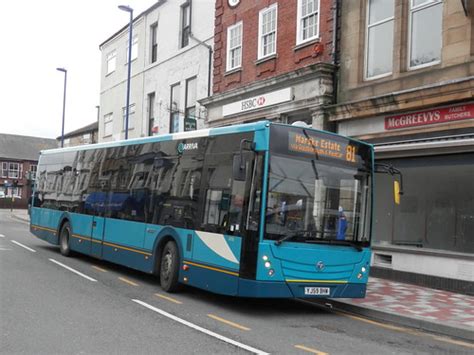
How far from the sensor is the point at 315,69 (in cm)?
1540

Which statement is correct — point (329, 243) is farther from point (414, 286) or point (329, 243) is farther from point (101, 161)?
point (101, 161)

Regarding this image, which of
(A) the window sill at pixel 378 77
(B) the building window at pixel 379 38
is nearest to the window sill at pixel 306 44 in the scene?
(B) the building window at pixel 379 38

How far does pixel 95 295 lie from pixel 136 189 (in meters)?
3.00

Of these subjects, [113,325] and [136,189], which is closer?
[113,325]

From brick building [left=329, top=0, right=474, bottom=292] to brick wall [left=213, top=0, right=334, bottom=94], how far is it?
75 centimetres

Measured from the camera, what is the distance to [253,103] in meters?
18.2

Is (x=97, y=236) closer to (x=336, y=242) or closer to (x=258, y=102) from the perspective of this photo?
(x=336, y=242)

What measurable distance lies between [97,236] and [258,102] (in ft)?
23.7

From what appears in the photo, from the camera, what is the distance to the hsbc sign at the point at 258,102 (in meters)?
16.7

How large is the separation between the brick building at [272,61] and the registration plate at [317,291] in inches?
288

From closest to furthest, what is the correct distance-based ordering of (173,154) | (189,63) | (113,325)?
1. (113,325)
2. (173,154)
3. (189,63)

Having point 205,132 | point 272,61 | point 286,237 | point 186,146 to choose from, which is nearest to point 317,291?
point 286,237

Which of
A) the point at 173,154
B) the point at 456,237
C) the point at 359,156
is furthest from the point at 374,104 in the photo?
the point at 173,154

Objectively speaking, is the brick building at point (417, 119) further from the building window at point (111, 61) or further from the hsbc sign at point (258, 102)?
the building window at point (111, 61)
